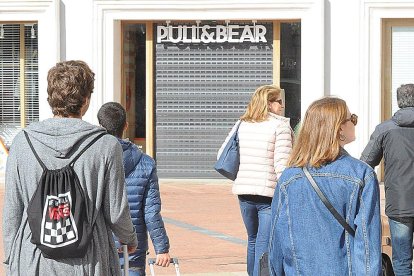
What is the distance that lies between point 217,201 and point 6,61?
19.8ft

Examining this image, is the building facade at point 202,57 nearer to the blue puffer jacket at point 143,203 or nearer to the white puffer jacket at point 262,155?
the white puffer jacket at point 262,155

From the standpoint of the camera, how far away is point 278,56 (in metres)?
20.8

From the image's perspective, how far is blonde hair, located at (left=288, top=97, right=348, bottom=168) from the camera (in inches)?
178

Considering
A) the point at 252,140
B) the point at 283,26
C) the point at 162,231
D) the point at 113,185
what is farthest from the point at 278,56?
the point at 113,185

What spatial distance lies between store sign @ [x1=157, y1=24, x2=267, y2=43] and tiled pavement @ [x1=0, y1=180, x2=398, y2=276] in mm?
2625

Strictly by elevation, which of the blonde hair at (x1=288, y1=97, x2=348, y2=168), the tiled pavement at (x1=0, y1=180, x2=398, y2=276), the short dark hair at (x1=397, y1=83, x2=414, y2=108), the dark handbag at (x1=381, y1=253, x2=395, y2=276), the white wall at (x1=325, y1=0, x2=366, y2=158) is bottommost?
the tiled pavement at (x1=0, y1=180, x2=398, y2=276)

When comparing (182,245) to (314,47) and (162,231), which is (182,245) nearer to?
(162,231)

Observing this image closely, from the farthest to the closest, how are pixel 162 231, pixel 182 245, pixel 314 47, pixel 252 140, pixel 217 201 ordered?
pixel 314 47 < pixel 217 201 < pixel 182 245 < pixel 252 140 < pixel 162 231

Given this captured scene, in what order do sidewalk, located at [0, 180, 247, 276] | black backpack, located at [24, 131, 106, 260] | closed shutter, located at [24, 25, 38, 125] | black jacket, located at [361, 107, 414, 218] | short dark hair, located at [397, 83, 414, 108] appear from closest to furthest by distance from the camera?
black backpack, located at [24, 131, 106, 260] → black jacket, located at [361, 107, 414, 218] → short dark hair, located at [397, 83, 414, 108] → sidewalk, located at [0, 180, 247, 276] → closed shutter, located at [24, 25, 38, 125]

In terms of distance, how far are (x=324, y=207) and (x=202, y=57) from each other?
53.9 ft

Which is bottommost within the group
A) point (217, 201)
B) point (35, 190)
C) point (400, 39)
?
point (217, 201)

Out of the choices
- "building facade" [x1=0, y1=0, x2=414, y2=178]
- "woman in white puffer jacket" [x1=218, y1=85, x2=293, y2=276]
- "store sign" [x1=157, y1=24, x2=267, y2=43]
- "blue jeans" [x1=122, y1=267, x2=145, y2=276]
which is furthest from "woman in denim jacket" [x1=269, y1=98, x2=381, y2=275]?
"store sign" [x1=157, y1=24, x2=267, y2=43]

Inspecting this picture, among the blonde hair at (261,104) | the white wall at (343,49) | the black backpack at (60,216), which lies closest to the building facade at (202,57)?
the white wall at (343,49)

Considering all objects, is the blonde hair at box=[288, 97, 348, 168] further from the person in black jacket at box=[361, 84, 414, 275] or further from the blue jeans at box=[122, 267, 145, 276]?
the person in black jacket at box=[361, 84, 414, 275]
